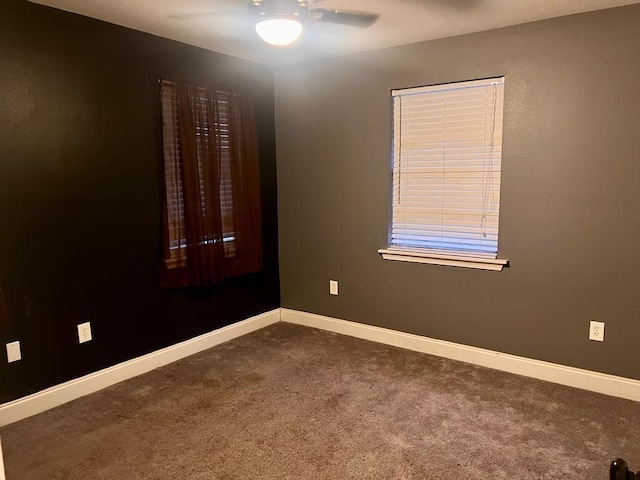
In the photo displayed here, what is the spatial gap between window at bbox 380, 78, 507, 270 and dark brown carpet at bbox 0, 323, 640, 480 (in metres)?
0.86

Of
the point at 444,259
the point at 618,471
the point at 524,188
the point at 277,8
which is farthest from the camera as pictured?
the point at 444,259

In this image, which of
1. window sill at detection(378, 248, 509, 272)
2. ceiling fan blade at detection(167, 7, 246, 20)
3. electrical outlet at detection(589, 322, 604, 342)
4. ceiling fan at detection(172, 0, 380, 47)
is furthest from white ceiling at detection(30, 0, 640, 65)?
electrical outlet at detection(589, 322, 604, 342)

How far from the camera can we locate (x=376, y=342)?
371cm

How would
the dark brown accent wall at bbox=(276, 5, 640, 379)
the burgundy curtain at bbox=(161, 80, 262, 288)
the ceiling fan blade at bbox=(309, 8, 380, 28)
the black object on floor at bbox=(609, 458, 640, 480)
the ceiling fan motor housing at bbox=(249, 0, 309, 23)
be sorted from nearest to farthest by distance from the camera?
1. the black object on floor at bbox=(609, 458, 640, 480)
2. the ceiling fan motor housing at bbox=(249, 0, 309, 23)
3. the ceiling fan blade at bbox=(309, 8, 380, 28)
4. the dark brown accent wall at bbox=(276, 5, 640, 379)
5. the burgundy curtain at bbox=(161, 80, 262, 288)

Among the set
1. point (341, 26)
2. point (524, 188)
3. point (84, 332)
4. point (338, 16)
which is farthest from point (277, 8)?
point (84, 332)

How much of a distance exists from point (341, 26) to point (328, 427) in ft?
7.88

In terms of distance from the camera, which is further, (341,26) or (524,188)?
(524,188)

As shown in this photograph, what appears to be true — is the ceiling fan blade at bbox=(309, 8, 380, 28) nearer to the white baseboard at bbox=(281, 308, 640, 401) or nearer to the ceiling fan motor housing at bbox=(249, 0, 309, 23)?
the ceiling fan motor housing at bbox=(249, 0, 309, 23)

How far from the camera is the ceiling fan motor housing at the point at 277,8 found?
6.15 feet

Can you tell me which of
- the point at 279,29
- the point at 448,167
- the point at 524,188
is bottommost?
the point at 524,188

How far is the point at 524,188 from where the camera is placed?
297 centimetres

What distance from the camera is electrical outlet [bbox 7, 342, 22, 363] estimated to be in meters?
2.53

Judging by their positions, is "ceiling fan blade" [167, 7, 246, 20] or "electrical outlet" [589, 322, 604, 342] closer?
"ceiling fan blade" [167, 7, 246, 20]

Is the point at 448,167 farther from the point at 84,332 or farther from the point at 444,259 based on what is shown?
the point at 84,332
